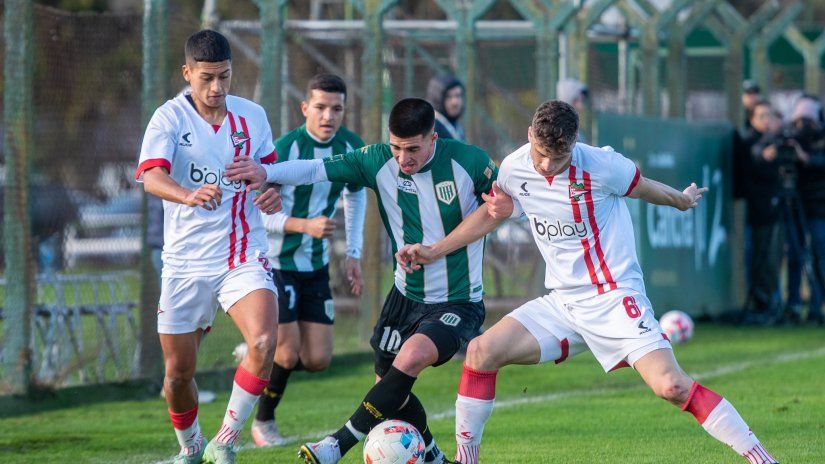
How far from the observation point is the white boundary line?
894 cm

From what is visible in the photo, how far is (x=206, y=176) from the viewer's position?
24.4 feet

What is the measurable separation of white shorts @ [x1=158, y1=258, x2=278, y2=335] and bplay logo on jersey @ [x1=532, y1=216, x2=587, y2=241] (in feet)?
4.85

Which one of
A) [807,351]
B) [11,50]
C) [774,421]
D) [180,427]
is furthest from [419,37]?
[180,427]

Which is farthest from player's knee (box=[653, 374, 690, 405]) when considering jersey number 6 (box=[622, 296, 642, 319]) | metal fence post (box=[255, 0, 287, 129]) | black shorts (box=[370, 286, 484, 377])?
metal fence post (box=[255, 0, 287, 129])

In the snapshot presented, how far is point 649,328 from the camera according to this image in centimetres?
679

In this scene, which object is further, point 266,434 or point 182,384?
point 266,434

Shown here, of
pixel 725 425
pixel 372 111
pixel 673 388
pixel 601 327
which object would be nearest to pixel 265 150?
pixel 601 327

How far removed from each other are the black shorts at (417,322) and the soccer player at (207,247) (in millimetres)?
585

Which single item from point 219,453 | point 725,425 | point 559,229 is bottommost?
point 219,453

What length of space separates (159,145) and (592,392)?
479 centimetres

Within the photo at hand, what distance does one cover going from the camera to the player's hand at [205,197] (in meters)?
6.80

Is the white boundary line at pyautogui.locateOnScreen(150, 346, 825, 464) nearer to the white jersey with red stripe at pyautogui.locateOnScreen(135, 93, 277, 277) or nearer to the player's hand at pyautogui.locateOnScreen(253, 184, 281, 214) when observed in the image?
the white jersey with red stripe at pyautogui.locateOnScreen(135, 93, 277, 277)

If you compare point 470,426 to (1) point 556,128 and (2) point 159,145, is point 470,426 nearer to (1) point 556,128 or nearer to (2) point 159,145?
(1) point 556,128

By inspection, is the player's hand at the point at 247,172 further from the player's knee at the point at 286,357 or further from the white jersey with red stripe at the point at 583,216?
the player's knee at the point at 286,357
